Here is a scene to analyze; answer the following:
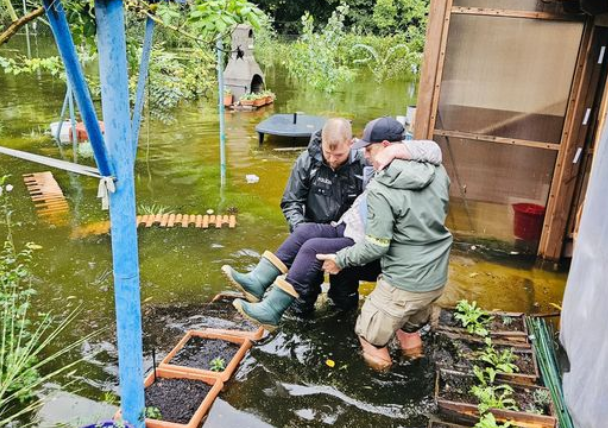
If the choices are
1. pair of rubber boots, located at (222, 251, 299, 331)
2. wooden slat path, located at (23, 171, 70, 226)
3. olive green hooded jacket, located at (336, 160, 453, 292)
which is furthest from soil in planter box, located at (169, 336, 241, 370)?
wooden slat path, located at (23, 171, 70, 226)

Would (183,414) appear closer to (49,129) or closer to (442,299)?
(442,299)

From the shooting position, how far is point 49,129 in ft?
30.8

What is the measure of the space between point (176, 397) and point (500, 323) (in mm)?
2263

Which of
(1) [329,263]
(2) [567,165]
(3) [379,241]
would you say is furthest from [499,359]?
(2) [567,165]

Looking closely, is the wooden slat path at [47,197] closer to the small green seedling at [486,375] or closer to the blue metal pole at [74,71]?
the blue metal pole at [74,71]

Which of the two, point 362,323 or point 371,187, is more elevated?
point 371,187

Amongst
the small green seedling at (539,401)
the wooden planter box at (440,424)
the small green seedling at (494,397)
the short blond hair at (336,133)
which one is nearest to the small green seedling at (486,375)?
the small green seedling at (494,397)

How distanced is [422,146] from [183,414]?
2.06 m

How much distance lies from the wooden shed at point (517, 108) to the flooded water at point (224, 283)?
50cm

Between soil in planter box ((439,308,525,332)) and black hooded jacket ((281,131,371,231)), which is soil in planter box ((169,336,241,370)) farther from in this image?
soil in planter box ((439,308,525,332))

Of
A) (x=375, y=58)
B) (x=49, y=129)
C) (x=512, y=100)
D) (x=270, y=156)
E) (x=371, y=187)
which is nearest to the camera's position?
(x=371, y=187)

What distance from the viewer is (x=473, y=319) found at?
12.1ft

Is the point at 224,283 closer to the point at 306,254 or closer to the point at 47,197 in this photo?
the point at 306,254

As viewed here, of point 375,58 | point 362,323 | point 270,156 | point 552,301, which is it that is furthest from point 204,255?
point 375,58
